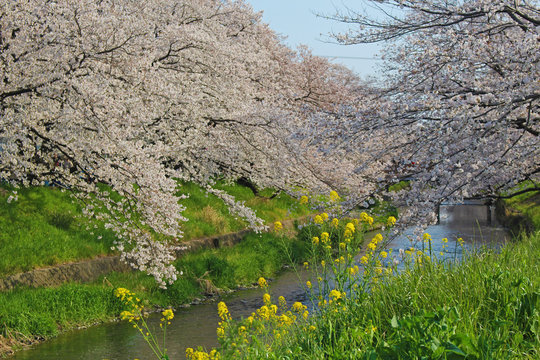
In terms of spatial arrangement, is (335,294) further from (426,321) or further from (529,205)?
(529,205)

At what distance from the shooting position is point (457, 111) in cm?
717

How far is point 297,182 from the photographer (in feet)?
50.2

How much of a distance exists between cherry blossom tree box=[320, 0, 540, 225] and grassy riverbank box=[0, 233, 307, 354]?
244cm

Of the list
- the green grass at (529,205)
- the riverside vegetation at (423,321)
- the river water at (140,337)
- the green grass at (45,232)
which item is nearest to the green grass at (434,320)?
the riverside vegetation at (423,321)

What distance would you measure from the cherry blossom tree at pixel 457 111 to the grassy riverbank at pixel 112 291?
2.44 meters

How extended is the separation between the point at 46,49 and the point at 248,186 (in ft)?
41.0

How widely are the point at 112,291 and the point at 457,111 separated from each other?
299 inches

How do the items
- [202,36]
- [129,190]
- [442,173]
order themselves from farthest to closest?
[202,36] → [129,190] → [442,173]

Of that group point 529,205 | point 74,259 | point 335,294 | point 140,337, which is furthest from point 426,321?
point 529,205

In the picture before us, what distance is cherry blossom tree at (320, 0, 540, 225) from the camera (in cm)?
724

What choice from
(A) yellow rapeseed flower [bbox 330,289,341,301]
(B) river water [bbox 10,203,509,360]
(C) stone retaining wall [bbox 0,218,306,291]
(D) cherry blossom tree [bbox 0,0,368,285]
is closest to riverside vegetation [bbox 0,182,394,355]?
(C) stone retaining wall [bbox 0,218,306,291]

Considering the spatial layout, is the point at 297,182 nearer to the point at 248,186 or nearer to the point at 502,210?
the point at 248,186

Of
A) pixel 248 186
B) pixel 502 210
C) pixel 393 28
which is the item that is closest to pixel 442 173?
pixel 393 28

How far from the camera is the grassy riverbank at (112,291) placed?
357 inches
